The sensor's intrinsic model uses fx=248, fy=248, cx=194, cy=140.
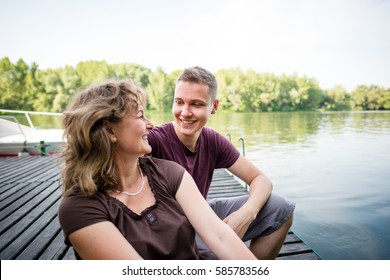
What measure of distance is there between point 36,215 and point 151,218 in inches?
107

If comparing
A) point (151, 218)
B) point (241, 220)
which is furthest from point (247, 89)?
point (151, 218)

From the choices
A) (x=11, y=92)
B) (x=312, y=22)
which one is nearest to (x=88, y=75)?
(x=11, y=92)

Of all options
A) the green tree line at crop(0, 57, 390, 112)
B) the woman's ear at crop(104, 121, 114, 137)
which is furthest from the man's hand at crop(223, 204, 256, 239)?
the green tree line at crop(0, 57, 390, 112)

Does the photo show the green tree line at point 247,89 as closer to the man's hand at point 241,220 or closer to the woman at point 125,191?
the man's hand at point 241,220

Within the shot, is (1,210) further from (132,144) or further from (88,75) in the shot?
(88,75)

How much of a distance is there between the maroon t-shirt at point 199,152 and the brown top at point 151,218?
443 millimetres

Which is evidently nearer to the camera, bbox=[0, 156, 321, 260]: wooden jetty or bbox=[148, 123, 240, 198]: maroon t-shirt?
bbox=[148, 123, 240, 198]: maroon t-shirt

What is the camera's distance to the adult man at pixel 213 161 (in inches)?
68.7

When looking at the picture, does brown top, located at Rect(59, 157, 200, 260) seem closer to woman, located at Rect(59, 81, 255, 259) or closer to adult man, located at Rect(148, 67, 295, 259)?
woman, located at Rect(59, 81, 255, 259)

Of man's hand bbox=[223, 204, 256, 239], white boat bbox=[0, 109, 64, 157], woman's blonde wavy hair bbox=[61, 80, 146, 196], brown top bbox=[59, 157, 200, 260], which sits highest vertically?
woman's blonde wavy hair bbox=[61, 80, 146, 196]

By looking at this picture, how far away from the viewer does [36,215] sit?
3160mm

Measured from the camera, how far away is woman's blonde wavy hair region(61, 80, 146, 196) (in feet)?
3.90

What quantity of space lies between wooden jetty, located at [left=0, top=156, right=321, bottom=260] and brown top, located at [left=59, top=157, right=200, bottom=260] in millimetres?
470

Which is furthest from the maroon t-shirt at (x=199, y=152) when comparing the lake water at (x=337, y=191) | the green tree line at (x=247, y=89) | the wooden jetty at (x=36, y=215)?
the green tree line at (x=247, y=89)
